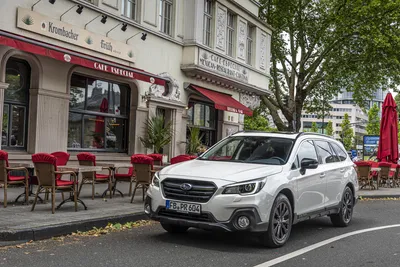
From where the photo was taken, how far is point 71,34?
13.4 meters

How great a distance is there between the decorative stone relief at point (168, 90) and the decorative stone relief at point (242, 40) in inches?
198

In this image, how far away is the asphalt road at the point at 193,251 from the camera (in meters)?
5.97

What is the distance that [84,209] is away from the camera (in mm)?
9297

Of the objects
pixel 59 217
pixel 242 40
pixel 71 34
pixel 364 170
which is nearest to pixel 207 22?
pixel 242 40

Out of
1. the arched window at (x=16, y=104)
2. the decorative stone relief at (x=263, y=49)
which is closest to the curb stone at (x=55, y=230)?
the arched window at (x=16, y=104)

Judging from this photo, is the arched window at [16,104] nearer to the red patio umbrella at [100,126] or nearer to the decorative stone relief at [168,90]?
the red patio umbrella at [100,126]

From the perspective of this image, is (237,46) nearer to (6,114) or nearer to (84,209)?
(6,114)

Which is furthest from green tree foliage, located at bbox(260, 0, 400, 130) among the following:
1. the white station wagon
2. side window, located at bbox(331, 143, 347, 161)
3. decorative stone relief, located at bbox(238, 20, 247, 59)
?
the white station wagon

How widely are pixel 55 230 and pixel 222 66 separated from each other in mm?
13959

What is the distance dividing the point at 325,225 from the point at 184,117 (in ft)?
34.1

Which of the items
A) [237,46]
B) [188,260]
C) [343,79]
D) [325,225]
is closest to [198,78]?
[237,46]

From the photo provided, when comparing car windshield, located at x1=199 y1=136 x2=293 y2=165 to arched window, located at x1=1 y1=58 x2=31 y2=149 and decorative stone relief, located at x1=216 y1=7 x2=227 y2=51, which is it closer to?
arched window, located at x1=1 y1=58 x2=31 y2=149

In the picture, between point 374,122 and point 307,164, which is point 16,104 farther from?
point 374,122

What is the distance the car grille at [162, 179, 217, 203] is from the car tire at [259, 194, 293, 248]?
0.94m
